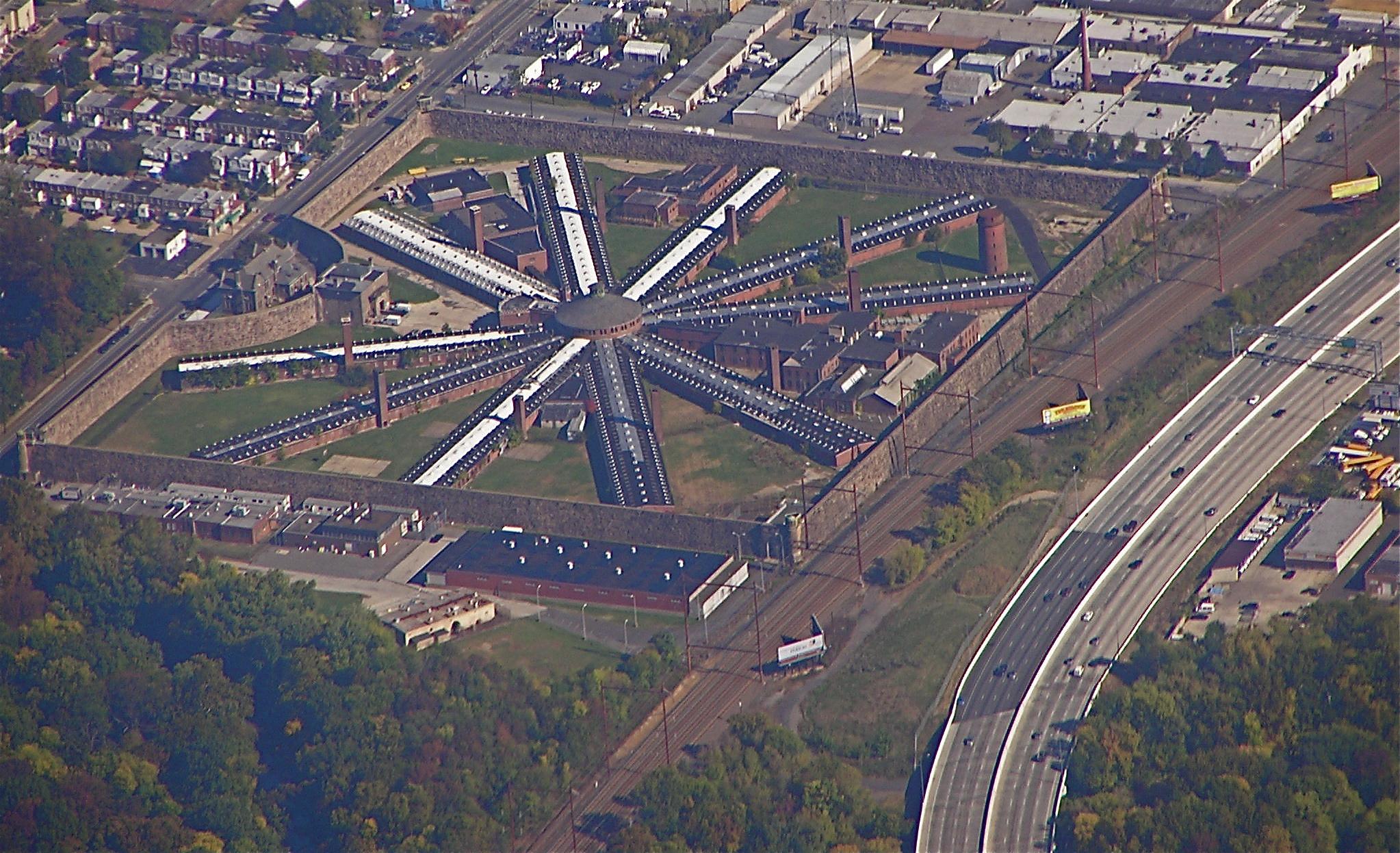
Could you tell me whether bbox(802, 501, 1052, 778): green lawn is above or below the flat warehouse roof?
below

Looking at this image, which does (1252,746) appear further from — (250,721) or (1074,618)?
(250,721)

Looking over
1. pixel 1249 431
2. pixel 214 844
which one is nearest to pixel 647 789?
pixel 214 844

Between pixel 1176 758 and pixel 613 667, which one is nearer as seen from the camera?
pixel 1176 758

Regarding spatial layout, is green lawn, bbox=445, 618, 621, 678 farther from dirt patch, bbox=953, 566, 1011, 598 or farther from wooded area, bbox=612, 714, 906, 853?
dirt patch, bbox=953, 566, 1011, 598

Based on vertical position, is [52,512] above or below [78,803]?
above

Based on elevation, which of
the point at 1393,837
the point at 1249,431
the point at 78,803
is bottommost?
the point at 1393,837

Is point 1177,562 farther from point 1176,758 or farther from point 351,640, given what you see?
point 351,640

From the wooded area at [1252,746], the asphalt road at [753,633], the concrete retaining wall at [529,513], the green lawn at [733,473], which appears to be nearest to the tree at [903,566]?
the asphalt road at [753,633]

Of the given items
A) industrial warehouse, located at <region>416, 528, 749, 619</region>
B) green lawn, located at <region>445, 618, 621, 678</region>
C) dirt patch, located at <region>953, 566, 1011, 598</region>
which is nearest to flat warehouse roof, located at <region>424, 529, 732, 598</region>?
industrial warehouse, located at <region>416, 528, 749, 619</region>
